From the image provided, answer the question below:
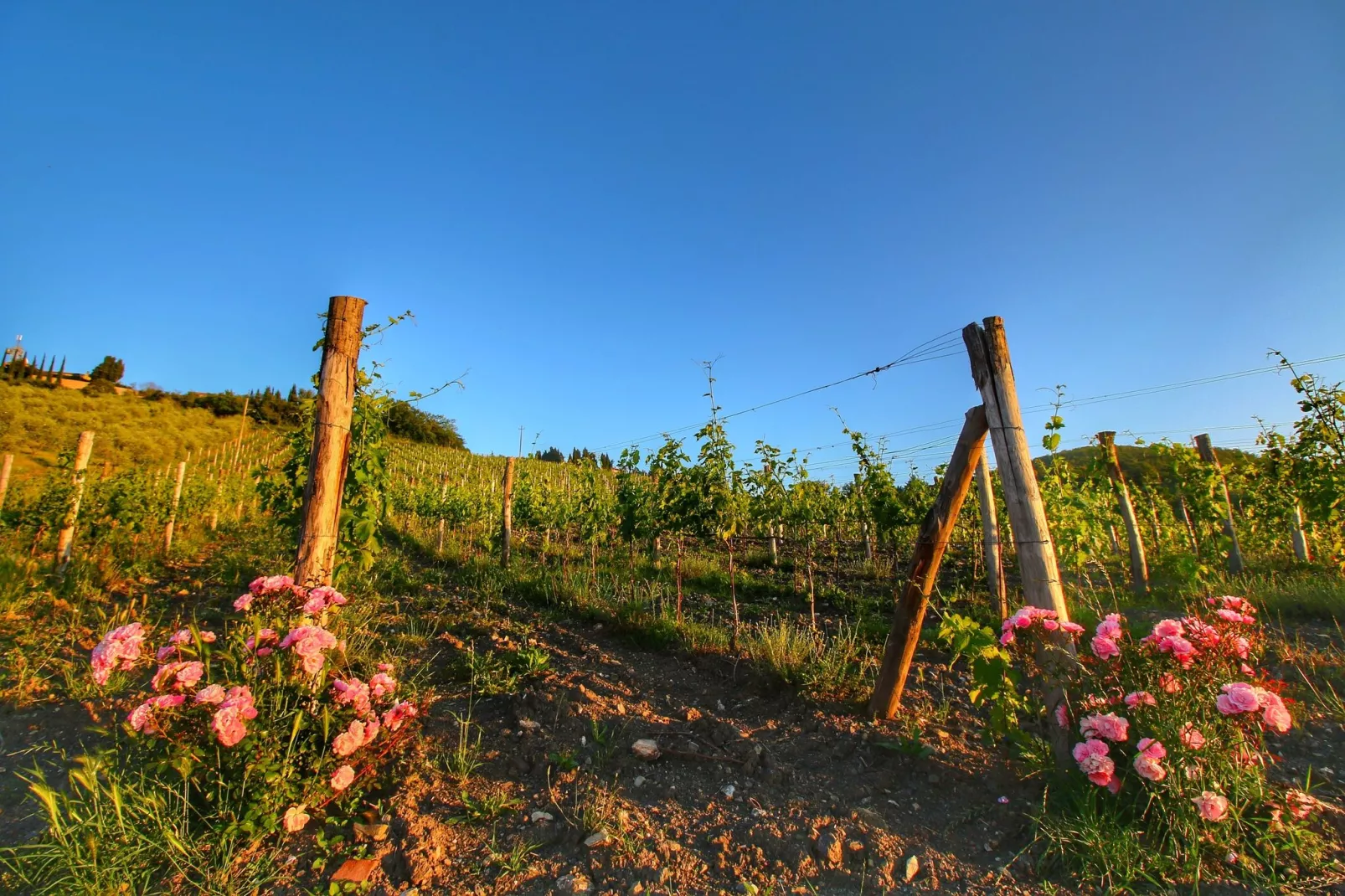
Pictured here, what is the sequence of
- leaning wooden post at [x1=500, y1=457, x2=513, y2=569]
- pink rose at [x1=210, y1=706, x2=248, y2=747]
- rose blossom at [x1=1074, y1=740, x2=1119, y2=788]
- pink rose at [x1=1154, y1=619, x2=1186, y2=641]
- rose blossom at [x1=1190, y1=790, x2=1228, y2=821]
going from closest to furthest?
rose blossom at [x1=1190, y1=790, x2=1228, y2=821] → pink rose at [x1=210, y1=706, x2=248, y2=747] → rose blossom at [x1=1074, y1=740, x2=1119, y2=788] → pink rose at [x1=1154, y1=619, x2=1186, y2=641] → leaning wooden post at [x1=500, y1=457, x2=513, y2=569]

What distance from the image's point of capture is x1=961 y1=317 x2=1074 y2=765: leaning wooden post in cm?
289

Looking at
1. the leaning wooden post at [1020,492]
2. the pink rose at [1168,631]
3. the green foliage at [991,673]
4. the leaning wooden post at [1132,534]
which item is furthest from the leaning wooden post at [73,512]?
the leaning wooden post at [1132,534]

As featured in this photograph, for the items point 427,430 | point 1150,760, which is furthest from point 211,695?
point 427,430

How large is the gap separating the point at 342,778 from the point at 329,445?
82.7 inches

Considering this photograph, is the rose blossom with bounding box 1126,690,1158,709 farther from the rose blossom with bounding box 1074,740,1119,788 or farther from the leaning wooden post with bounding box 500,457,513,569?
the leaning wooden post with bounding box 500,457,513,569

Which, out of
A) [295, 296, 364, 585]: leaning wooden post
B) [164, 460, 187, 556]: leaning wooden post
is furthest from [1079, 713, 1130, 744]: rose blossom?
[164, 460, 187, 556]: leaning wooden post

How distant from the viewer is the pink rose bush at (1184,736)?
2338 millimetres

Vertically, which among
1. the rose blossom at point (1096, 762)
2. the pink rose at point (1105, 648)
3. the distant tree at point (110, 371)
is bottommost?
the rose blossom at point (1096, 762)

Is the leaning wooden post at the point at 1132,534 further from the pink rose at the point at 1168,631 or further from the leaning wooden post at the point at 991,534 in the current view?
the pink rose at the point at 1168,631

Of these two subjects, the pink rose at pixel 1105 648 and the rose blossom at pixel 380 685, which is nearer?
the pink rose at pixel 1105 648

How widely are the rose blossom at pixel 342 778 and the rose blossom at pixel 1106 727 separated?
337cm

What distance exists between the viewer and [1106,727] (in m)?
2.46

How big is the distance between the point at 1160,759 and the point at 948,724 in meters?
1.48

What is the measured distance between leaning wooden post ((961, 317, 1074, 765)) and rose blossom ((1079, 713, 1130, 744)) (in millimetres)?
289
